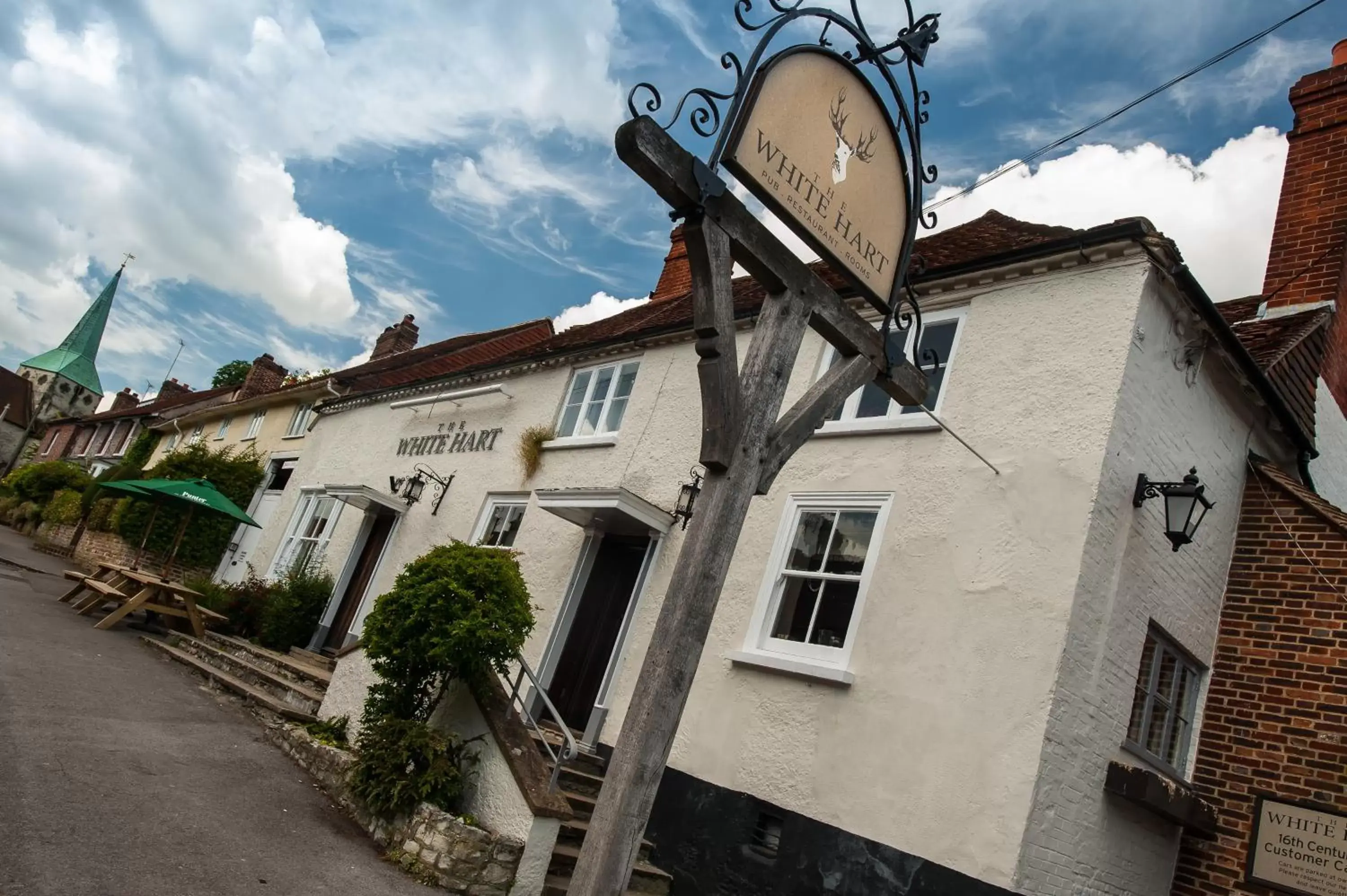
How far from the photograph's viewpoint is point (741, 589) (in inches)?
311

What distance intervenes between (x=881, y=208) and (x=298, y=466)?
54.1 feet

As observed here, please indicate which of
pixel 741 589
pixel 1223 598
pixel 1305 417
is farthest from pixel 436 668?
pixel 1305 417

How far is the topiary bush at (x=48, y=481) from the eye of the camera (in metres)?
29.8

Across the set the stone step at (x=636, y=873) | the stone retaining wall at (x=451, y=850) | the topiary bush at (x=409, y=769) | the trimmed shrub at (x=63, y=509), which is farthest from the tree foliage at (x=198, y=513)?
the stone step at (x=636, y=873)

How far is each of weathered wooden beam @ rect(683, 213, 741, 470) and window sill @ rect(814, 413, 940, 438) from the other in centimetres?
317

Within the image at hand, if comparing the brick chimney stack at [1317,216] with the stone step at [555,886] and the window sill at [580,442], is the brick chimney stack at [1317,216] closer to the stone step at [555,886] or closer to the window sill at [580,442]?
the window sill at [580,442]

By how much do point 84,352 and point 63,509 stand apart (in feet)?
208

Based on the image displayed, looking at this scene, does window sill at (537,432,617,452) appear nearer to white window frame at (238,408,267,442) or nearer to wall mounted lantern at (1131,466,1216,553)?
wall mounted lantern at (1131,466,1216,553)

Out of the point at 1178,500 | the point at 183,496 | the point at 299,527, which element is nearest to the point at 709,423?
the point at 1178,500

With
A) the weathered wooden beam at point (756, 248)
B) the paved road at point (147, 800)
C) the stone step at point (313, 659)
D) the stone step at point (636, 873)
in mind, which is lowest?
the paved road at point (147, 800)

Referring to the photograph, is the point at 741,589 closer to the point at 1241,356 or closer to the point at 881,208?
the point at 881,208

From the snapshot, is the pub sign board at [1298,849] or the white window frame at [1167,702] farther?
the white window frame at [1167,702]

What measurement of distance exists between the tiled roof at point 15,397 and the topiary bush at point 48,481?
43668 mm

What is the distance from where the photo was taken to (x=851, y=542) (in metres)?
7.50
